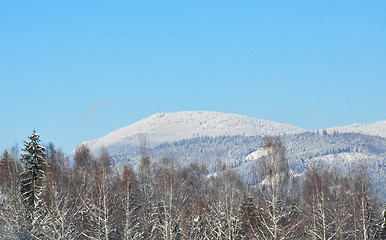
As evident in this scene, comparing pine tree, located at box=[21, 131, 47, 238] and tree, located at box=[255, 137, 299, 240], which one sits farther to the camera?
pine tree, located at box=[21, 131, 47, 238]

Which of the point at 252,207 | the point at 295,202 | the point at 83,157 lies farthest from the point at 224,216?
the point at 83,157

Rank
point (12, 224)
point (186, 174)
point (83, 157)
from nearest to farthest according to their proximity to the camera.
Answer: point (12, 224)
point (83, 157)
point (186, 174)

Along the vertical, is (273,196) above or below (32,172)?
below

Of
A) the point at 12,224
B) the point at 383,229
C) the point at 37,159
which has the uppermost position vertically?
the point at 37,159

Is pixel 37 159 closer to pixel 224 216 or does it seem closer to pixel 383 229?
pixel 224 216

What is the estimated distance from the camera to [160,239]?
2071 inches

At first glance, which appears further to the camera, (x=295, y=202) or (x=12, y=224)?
(x=295, y=202)

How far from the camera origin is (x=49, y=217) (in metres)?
46.5

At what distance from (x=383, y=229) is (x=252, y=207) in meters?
12.0

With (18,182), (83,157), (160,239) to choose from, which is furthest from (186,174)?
(160,239)

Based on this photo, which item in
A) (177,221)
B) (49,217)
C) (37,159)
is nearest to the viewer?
(49,217)

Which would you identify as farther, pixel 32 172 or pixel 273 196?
pixel 32 172

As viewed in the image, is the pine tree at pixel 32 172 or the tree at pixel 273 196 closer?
the tree at pixel 273 196

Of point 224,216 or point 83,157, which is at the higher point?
point 83,157
